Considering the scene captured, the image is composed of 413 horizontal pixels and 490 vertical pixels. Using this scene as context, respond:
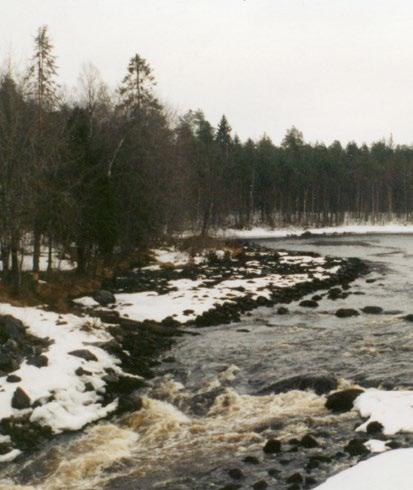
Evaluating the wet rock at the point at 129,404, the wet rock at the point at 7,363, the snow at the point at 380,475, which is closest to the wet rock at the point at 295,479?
the snow at the point at 380,475

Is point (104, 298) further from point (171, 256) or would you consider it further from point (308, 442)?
point (171, 256)

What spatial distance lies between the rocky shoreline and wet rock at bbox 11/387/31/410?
0.02 m

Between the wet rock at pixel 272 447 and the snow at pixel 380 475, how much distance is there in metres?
1.59

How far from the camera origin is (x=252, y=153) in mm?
80062

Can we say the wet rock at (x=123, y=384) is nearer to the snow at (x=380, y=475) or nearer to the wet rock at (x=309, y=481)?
the wet rock at (x=309, y=481)

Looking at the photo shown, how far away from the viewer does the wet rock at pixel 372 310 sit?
20.3m

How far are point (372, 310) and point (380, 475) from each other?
13778 mm

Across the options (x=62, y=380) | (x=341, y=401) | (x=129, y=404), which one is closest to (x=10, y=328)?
(x=62, y=380)

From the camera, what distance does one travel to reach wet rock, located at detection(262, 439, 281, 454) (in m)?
9.20

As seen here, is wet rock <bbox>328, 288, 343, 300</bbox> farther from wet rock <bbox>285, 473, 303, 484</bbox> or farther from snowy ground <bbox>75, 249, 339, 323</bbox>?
wet rock <bbox>285, 473, 303, 484</bbox>

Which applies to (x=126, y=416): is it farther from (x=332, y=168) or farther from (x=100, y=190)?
(x=332, y=168)

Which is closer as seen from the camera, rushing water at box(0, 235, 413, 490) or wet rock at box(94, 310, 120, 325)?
rushing water at box(0, 235, 413, 490)

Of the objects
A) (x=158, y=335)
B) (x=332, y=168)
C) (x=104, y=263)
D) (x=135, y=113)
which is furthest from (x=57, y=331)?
(x=332, y=168)

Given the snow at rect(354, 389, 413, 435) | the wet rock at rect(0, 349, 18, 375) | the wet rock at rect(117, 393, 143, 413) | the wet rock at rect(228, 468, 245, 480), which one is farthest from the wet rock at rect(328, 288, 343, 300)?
the wet rock at rect(228, 468, 245, 480)
